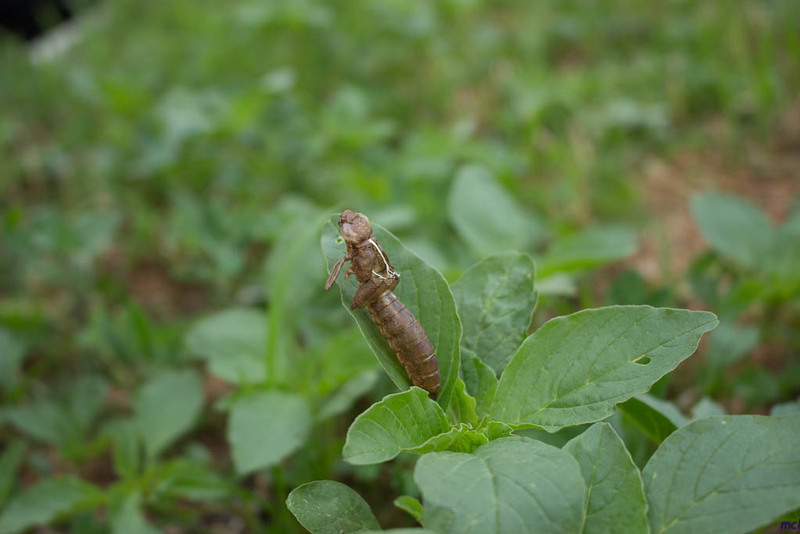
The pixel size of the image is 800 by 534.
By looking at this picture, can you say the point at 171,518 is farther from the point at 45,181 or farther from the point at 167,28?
the point at 167,28

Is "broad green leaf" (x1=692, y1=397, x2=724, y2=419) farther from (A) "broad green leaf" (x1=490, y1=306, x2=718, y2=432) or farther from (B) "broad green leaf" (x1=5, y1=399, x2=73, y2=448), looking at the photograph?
(B) "broad green leaf" (x1=5, y1=399, x2=73, y2=448)

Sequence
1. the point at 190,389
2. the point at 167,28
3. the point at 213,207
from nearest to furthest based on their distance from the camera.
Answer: the point at 190,389 < the point at 213,207 < the point at 167,28

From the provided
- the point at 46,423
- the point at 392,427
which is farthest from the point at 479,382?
the point at 46,423

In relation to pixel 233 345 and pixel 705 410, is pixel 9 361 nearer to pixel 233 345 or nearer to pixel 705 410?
pixel 233 345

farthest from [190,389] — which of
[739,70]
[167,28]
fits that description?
[167,28]

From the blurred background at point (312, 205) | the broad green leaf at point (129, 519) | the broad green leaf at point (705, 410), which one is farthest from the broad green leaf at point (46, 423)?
the broad green leaf at point (705, 410)

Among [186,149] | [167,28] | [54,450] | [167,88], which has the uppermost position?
[167,28]
